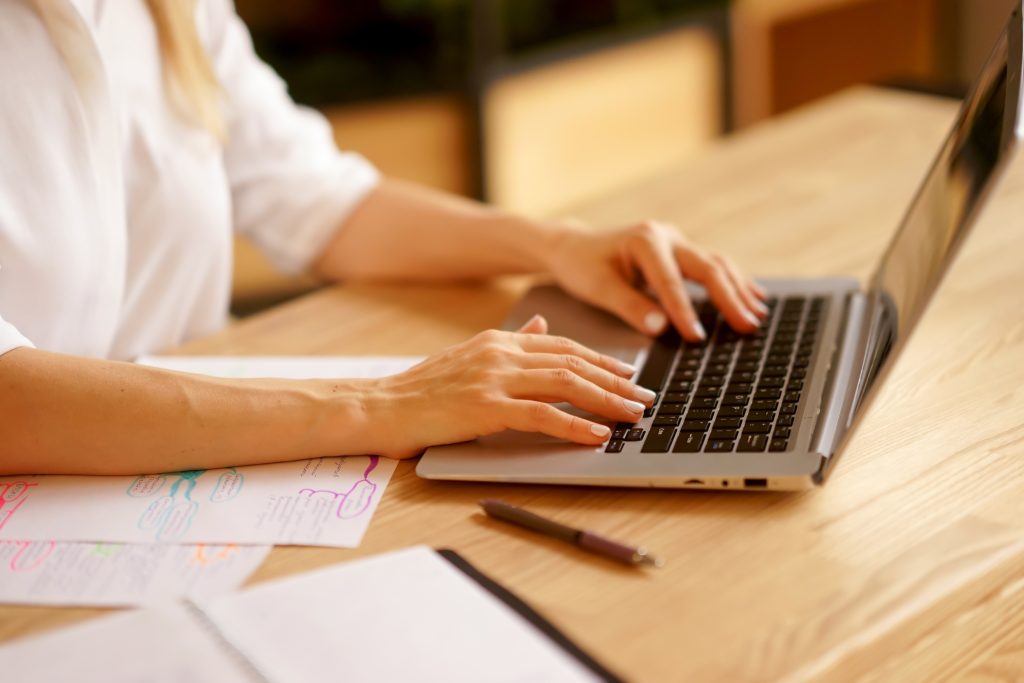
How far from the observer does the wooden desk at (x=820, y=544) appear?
26.7 inches

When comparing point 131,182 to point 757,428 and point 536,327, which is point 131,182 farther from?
point 757,428

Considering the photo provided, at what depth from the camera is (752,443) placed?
83cm

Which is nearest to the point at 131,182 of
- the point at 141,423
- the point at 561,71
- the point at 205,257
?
the point at 205,257

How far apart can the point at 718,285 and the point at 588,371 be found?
0.77 ft

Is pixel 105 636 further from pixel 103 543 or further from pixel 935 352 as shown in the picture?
pixel 935 352

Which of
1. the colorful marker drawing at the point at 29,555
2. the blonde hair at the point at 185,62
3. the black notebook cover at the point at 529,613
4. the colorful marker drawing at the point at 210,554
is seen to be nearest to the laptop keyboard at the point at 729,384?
the black notebook cover at the point at 529,613

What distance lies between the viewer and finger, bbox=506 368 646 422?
88 cm

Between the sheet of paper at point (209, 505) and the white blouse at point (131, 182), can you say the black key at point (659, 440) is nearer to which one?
the sheet of paper at point (209, 505)

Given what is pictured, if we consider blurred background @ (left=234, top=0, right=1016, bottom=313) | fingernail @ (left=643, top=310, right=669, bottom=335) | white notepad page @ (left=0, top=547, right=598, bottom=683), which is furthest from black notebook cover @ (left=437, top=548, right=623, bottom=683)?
blurred background @ (left=234, top=0, right=1016, bottom=313)

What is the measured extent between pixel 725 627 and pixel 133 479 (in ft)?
1.51

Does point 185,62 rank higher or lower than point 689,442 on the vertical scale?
higher

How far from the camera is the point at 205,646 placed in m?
0.67

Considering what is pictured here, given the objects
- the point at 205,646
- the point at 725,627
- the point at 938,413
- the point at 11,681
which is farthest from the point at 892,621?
the point at 11,681

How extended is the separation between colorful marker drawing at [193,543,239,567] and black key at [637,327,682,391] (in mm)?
359
